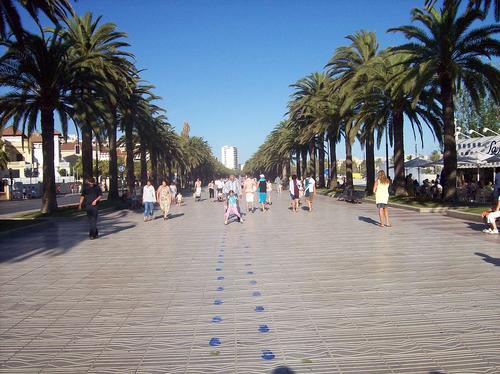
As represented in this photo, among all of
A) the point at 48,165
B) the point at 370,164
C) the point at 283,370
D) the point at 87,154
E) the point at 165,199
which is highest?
the point at 87,154

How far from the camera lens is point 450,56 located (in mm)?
20078

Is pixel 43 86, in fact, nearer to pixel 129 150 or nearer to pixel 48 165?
pixel 48 165

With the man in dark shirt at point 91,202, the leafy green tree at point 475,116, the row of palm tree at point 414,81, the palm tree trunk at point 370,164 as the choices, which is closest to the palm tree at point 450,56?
the row of palm tree at point 414,81

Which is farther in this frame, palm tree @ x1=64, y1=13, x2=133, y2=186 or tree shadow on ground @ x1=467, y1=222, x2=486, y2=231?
palm tree @ x1=64, y1=13, x2=133, y2=186

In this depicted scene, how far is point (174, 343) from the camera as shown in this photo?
4629mm

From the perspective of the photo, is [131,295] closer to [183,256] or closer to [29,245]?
[183,256]

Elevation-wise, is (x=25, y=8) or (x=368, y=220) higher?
(x=25, y=8)

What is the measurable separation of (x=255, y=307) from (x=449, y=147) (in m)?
17.0

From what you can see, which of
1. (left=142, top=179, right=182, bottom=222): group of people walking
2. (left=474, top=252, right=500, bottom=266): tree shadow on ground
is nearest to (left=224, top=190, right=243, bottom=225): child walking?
(left=142, top=179, right=182, bottom=222): group of people walking

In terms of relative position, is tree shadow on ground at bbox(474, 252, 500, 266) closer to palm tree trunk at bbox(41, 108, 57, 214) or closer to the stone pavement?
the stone pavement

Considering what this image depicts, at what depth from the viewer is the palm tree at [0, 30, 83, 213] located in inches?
802

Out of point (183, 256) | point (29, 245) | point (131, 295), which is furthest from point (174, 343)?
point (29, 245)

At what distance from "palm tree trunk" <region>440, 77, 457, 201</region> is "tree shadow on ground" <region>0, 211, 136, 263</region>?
13.2 m

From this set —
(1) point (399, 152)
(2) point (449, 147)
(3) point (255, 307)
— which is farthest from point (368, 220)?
(3) point (255, 307)
